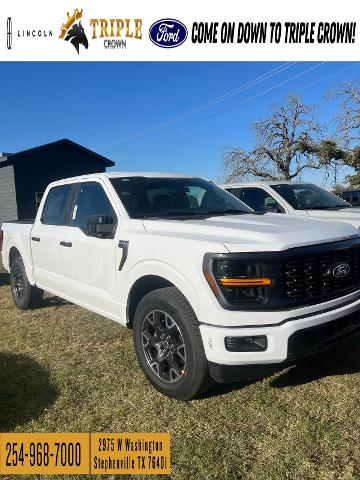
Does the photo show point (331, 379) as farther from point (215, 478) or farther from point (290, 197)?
point (290, 197)

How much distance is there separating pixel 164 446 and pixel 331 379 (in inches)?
63.3

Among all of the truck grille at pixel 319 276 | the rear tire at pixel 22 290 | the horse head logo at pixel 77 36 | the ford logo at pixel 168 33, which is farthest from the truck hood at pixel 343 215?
the horse head logo at pixel 77 36

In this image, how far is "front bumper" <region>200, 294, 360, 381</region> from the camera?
2803mm

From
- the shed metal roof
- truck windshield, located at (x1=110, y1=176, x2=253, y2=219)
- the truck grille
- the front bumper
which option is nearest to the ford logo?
truck windshield, located at (x1=110, y1=176, x2=253, y2=219)

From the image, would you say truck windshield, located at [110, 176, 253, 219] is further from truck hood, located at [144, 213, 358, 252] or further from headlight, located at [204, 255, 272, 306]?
headlight, located at [204, 255, 272, 306]

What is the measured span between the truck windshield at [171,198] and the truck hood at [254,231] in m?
0.39

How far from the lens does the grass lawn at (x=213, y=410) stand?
254 cm

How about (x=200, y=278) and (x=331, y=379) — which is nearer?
(x=200, y=278)

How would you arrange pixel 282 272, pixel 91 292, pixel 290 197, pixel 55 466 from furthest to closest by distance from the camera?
pixel 290 197 < pixel 91 292 < pixel 282 272 < pixel 55 466

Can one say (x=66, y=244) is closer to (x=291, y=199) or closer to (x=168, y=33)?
(x=291, y=199)

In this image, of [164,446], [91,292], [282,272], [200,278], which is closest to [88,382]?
[91,292]

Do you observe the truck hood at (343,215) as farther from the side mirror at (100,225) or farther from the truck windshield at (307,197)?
the side mirror at (100,225)

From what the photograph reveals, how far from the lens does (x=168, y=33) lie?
10.9 metres

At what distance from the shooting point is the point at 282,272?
113 inches
